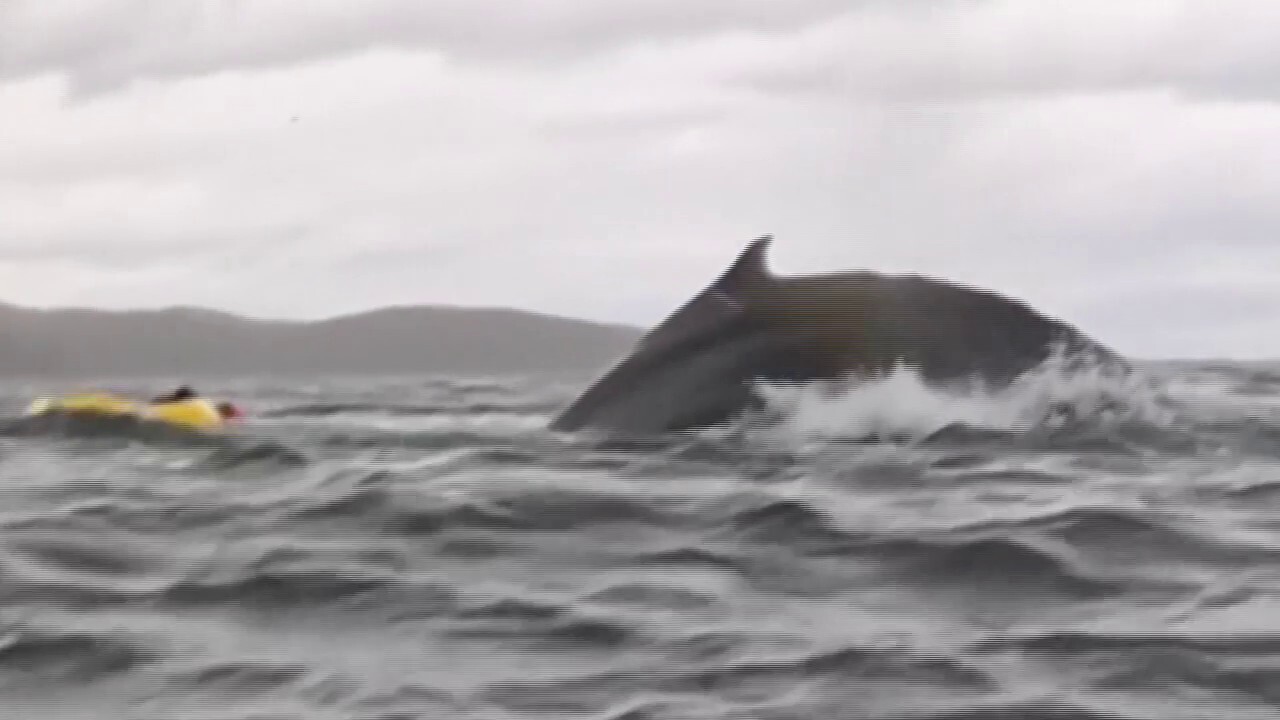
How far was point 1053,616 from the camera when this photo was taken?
736cm

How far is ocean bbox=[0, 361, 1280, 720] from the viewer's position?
6281 mm

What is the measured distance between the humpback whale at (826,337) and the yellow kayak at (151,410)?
5.68 m

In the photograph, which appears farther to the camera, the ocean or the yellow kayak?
the yellow kayak

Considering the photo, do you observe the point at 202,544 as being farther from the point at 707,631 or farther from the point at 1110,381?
the point at 1110,381

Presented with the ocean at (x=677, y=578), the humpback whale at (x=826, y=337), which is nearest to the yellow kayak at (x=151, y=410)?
the ocean at (x=677, y=578)

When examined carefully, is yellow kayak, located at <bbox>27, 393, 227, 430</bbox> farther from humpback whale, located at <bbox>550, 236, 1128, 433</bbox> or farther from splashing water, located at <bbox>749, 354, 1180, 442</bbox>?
splashing water, located at <bbox>749, 354, 1180, 442</bbox>

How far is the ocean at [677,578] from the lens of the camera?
628 centimetres

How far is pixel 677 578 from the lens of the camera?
330 inches

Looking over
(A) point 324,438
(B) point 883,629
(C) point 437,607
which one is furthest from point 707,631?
(A) point 324,438

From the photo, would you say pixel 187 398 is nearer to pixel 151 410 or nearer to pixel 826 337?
pixel 151 410

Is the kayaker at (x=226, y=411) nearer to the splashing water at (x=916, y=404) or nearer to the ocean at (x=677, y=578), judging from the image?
the ocean at (x=677, y=578)

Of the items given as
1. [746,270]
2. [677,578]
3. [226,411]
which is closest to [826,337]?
[746,270]

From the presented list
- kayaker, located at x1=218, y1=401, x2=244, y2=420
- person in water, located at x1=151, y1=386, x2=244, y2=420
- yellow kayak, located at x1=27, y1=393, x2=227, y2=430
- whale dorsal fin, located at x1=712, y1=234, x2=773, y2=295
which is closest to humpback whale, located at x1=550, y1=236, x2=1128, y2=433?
whale dorsal fin, located at x1=712, y1=234, x2=773, y2=295

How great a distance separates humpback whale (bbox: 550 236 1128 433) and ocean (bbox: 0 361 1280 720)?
9.2 inches
